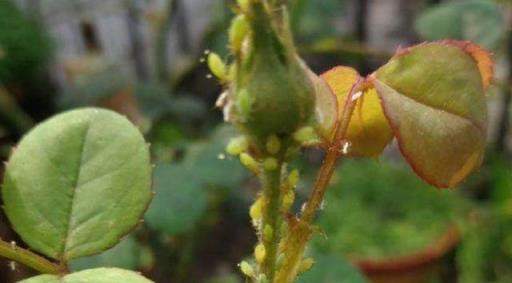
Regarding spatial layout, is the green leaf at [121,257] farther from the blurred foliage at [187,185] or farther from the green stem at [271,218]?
the green stem at [271,218]

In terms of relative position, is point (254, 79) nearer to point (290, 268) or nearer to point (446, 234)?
point (290, 268)

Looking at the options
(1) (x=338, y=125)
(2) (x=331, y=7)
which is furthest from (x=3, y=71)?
(1) (x=338, y=125)

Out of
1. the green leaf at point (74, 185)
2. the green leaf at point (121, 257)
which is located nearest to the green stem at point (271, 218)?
the green leaf at point (74, 185)

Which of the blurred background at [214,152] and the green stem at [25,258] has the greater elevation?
the green stem at [25,258]

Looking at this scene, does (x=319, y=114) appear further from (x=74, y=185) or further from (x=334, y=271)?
(x=334, y=271)

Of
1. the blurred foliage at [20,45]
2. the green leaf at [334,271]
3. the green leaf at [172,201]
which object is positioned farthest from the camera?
the blurred foliage at [20,45]

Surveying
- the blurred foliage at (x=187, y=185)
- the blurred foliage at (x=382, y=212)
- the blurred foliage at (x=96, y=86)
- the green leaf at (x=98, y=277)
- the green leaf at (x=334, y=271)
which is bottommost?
the blurred foliage at (x=382, y=212)
